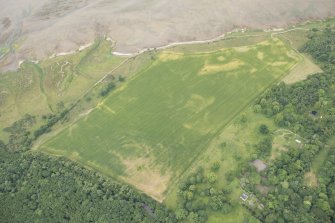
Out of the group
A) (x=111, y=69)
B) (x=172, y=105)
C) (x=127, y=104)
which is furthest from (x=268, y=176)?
(x=111, y=69)

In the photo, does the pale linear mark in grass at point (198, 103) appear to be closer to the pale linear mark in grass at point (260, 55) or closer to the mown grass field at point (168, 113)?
the mown grass field at point (168, 113)

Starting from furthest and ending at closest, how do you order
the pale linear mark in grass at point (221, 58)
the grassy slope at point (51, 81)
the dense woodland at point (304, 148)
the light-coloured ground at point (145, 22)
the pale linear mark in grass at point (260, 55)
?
the light-coloured ground at point (145, 22) → the pale linear mark in grass at point (221, 58) → the pale linear mark in grass at point (260, 55) → the grassy slope at point (51, 81) → the dense woodland at point (304, 148)

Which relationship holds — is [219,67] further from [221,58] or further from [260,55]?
[260,55]

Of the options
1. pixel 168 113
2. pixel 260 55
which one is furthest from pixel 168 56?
pixel 260 55

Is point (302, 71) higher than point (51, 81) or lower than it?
higher

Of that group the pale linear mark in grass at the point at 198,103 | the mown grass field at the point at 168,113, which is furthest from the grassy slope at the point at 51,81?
the pale linear mark in grass at the point at 198,103

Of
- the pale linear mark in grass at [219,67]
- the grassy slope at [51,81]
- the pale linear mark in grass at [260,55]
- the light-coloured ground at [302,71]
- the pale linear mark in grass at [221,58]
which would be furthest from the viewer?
the pale linear mark in grass at [221,58]

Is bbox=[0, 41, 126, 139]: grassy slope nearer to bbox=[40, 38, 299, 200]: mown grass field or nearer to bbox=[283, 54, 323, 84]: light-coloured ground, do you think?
bbox=[40, 38, 299, 200]: mown grass field
